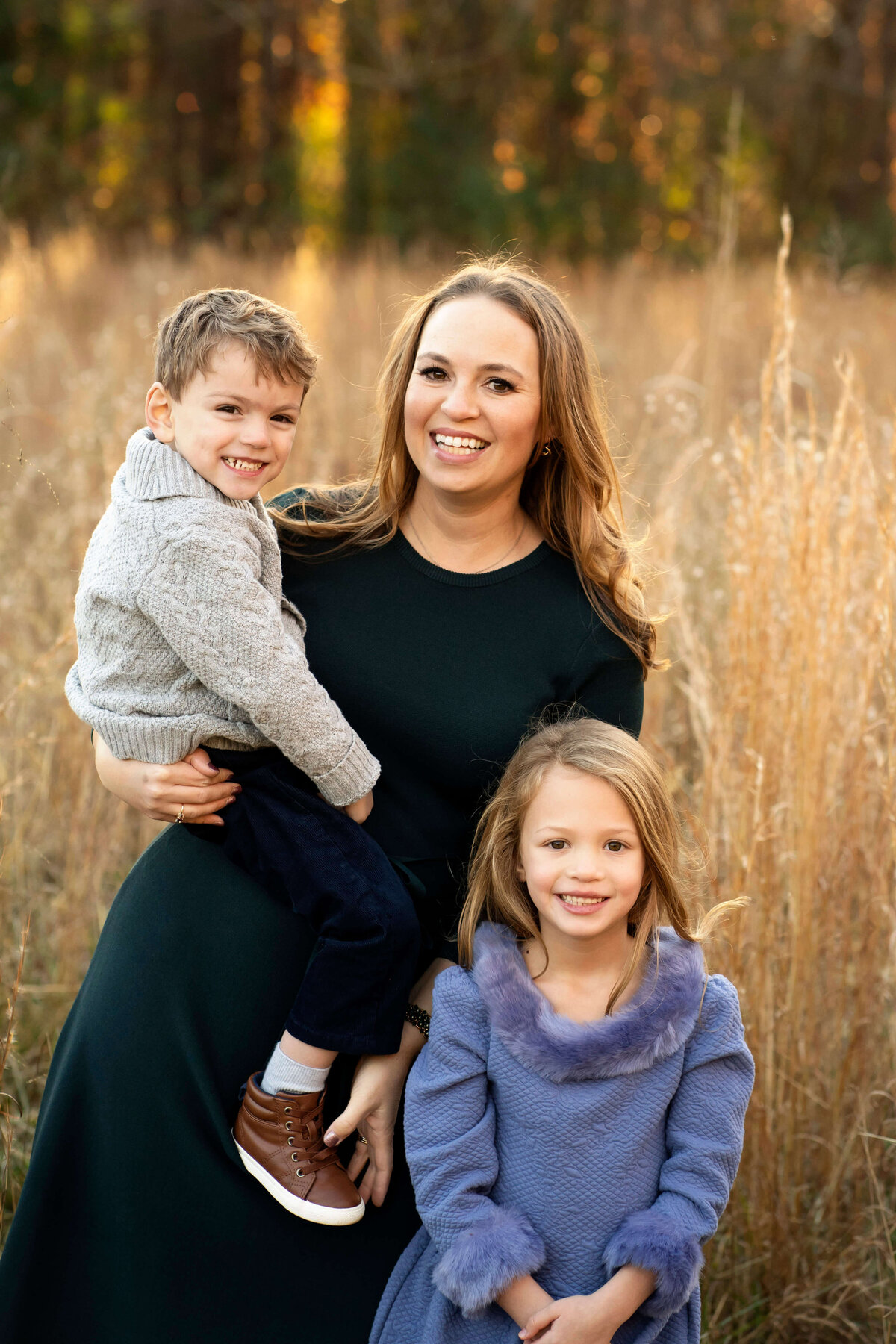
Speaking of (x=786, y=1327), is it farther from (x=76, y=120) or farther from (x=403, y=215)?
(x=76, y=120)

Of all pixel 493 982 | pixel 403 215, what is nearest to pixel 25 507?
pixel 493 982

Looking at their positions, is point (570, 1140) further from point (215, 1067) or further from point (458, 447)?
point (458, 447)

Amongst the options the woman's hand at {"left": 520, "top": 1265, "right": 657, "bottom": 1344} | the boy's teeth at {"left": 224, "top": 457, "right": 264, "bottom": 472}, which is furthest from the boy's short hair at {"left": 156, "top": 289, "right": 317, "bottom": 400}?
the woman's hand at {"left": 520, "top": 1265, "right": 657, "bottom": 1344}

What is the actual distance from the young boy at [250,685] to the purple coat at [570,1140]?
0.16m

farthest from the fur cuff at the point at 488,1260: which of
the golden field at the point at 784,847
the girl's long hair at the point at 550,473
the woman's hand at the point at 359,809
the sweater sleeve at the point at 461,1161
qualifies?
the girl's long hair at the point at 550,473

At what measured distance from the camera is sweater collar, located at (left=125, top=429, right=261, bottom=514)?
160 centimetres

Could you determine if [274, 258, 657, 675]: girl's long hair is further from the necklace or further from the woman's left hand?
the woman's left hand

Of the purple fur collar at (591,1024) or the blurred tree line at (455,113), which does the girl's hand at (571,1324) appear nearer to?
the purple fur collar at (591,1024)

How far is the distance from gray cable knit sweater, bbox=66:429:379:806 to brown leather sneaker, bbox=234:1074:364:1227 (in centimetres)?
43

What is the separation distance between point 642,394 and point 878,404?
3.60ft

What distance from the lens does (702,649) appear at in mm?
2170

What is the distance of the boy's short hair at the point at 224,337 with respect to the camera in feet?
5.23

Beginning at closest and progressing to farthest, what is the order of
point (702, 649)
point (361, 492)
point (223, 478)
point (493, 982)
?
point (493, 982), point (223, 478), point (361, 492), point (702, 649)

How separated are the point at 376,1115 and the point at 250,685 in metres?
0.65
